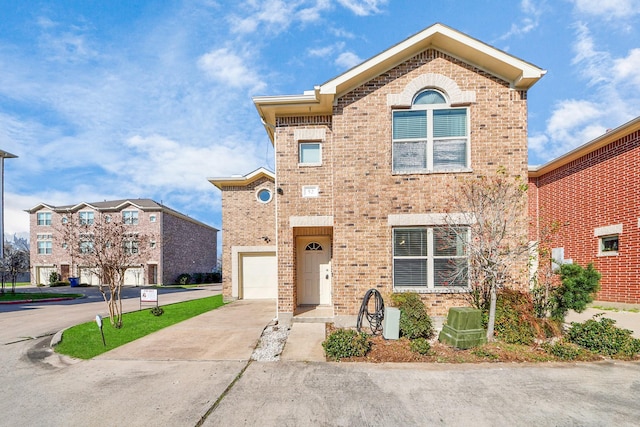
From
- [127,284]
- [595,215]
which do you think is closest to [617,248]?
[595,215]

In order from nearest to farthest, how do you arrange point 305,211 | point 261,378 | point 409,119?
point 261,378 → point 409,119 → point 305,211

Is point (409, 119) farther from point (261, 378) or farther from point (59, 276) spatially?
point (59, 276)

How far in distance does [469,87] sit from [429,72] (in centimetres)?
116

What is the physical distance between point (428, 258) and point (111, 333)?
29.3 ft

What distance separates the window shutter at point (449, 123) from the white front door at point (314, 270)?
5.02 metres

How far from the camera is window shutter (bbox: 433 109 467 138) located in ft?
28.3

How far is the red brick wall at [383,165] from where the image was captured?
27.6 feet

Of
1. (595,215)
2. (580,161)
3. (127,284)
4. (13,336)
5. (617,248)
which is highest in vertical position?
(580,161)

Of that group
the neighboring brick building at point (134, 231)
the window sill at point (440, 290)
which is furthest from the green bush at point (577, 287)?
the neighboring brick building at point (134, 231)

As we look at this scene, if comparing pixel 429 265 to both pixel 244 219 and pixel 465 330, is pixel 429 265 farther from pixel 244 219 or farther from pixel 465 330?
pixel 244 219

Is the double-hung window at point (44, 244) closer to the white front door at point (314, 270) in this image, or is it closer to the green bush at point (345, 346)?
the white front door at point (314, 270)

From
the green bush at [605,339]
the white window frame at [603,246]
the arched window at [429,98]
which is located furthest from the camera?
the white window frame at [603,246]

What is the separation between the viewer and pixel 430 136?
865cm

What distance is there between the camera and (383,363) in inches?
243
